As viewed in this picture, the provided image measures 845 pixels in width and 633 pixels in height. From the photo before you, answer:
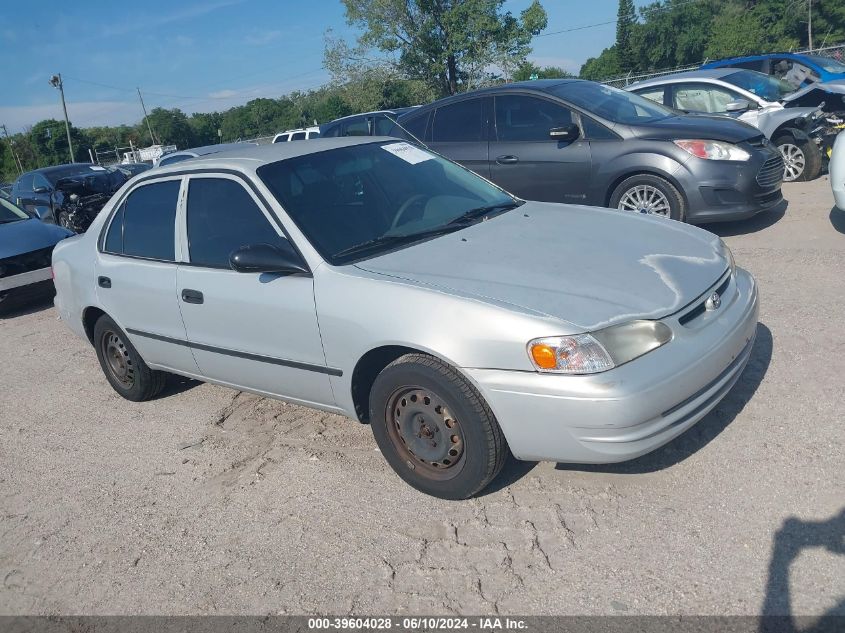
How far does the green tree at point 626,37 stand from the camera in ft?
261

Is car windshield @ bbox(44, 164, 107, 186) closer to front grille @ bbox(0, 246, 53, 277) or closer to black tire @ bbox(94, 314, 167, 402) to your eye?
front grille @ bbox(0, 246, 53, 277)

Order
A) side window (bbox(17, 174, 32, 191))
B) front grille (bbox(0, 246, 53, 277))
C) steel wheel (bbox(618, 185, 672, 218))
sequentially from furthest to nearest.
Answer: side window (bbox(17, 174, 32, 191)) → front grille (bbox(0, 246, 53, 277)) → steel wheel (bbox(618, 185, 672, 218))

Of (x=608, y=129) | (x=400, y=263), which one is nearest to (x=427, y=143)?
(x=608, y=129)

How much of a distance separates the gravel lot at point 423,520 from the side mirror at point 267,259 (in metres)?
1.10

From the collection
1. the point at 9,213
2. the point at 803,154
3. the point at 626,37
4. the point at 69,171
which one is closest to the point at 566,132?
the point at 803,154

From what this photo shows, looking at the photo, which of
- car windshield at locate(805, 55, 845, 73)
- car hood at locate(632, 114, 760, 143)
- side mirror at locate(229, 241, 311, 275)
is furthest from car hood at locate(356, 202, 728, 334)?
car windshield at locate(805, 55, 845, 73)

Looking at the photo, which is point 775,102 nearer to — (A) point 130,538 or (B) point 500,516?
(B) point 500,516

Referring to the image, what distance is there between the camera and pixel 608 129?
23.5 ft

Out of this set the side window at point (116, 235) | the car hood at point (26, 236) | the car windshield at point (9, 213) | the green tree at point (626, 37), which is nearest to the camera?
the side window at point (116, 235)

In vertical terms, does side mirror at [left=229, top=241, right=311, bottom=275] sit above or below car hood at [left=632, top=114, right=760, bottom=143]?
below

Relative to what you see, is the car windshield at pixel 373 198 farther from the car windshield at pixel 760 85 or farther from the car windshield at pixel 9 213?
the car windshield at pixel 760 85

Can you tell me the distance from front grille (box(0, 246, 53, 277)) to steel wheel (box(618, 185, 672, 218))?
6.63 metres

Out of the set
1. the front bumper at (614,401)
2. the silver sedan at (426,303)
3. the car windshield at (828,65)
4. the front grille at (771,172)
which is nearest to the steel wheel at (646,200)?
the front grille at (771,172)

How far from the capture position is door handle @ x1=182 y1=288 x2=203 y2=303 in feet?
13.7
